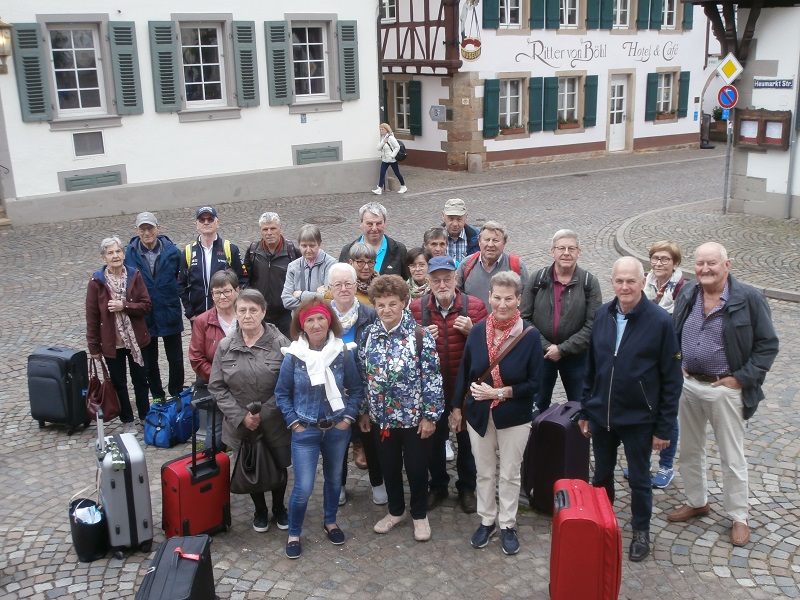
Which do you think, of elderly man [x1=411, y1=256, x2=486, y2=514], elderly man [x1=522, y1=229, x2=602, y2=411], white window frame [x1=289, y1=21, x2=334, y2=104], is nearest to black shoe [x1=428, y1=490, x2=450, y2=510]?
elderly man [x1=411, y1=256, x2=486, y2=514]

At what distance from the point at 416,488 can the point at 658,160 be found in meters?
21.5

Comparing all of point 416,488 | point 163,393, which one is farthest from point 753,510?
point 163,393

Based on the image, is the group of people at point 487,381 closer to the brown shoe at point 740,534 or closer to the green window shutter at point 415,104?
the brown shoe at point 740,534

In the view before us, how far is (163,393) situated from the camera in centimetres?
748

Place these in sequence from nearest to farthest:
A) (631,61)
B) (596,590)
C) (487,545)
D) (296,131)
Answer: (596,590), (487,545), (296,131), (631,61)

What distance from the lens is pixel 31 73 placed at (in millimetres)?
14984

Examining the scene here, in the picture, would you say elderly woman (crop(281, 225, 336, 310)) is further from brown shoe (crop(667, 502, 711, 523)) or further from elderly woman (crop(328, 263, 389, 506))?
brown shoe (crop(667, 502, 711, 523))

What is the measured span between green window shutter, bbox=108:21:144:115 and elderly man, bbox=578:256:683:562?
13365mm

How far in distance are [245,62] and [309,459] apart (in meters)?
13.9

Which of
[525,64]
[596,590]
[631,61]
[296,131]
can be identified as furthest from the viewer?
[631,61]

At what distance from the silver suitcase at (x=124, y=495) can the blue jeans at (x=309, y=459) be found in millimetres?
907

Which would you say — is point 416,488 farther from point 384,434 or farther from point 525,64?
point 525,64

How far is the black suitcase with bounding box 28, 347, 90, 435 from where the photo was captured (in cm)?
703

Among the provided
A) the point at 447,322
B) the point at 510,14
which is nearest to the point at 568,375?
the point at 447,322
